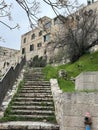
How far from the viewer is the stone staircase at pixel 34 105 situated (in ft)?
32.7

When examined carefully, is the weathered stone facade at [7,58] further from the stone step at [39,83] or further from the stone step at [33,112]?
the stone step at [33,112]

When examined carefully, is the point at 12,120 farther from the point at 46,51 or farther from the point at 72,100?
the point at 46,51

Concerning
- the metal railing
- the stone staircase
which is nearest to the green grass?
the stone staircase

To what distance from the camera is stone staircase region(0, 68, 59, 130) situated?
9966mm

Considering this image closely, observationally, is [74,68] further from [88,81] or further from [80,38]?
[88,81]

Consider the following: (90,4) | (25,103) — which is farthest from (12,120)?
(90,4)

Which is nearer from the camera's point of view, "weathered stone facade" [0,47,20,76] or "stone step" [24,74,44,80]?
"stone step" [24,74,44,80]

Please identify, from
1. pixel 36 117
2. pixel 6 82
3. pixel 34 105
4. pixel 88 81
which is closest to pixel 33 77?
pixel 6 82

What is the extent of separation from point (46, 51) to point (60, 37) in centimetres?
1666

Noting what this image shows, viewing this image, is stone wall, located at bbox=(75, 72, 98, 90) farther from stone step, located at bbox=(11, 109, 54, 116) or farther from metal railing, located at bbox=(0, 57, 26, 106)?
metal railing, located at bbox=(0, 57, 26, 106)

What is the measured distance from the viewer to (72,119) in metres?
7.41

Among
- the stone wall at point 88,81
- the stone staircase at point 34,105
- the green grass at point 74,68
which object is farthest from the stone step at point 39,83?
the stone wall at point 88,81

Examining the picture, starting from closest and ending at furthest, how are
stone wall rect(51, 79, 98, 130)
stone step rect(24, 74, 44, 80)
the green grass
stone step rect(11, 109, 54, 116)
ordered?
stone wall rect(51, 79, 98, 130) < stone step rect(11, 109, 54, 116) < the green grass < stone step rect(24, 74, 44, 80)

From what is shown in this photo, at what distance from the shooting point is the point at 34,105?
38.1 ft
